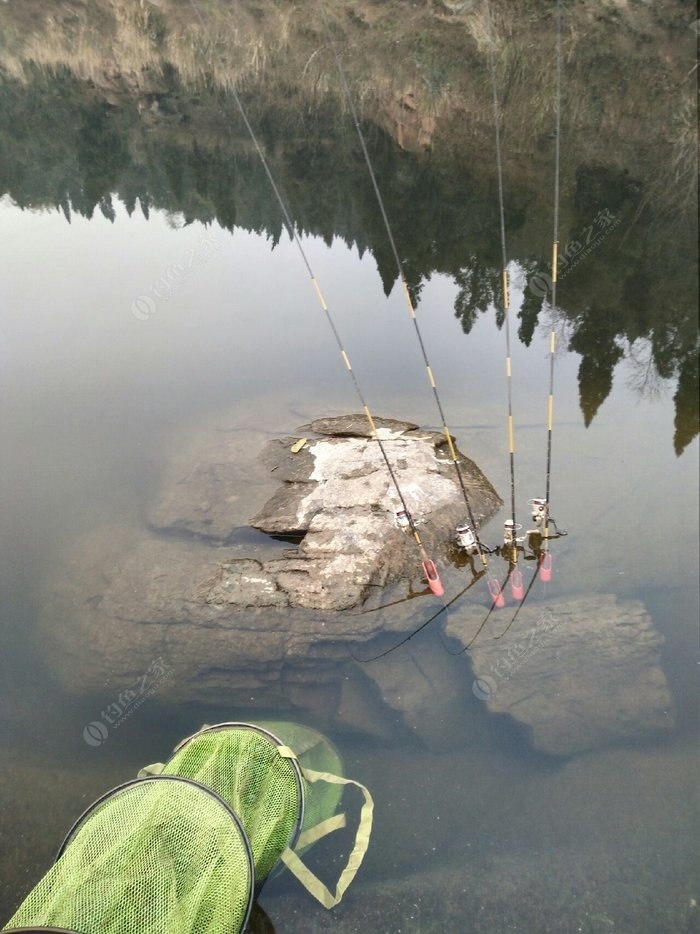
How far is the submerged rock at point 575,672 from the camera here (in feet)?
21.1

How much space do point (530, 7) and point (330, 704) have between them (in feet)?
111

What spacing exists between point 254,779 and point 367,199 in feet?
68.2

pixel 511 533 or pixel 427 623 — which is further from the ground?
pixel 511 533

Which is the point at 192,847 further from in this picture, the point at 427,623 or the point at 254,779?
the point at 427,623

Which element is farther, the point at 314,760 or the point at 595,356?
the point at 595,356

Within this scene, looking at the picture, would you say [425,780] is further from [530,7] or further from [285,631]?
[530,7]

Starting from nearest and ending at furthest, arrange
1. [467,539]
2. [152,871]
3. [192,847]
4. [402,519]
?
1. [152,871]
2. [192,847]
3. [467,539]
4. [402,519]

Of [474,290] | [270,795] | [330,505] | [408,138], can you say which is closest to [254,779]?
[270,795]

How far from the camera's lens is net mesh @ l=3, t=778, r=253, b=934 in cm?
400

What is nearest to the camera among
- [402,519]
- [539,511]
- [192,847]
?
[192,847]

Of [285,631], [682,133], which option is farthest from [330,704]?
[682,133]

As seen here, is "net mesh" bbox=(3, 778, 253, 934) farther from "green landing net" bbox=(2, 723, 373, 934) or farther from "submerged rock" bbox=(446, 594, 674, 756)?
"submerged rock" bbox=(446, 594, 674, 756)

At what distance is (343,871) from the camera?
5.49m

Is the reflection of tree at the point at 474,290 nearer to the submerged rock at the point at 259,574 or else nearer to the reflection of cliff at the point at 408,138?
the reflection of cliff at the point at 408,138
